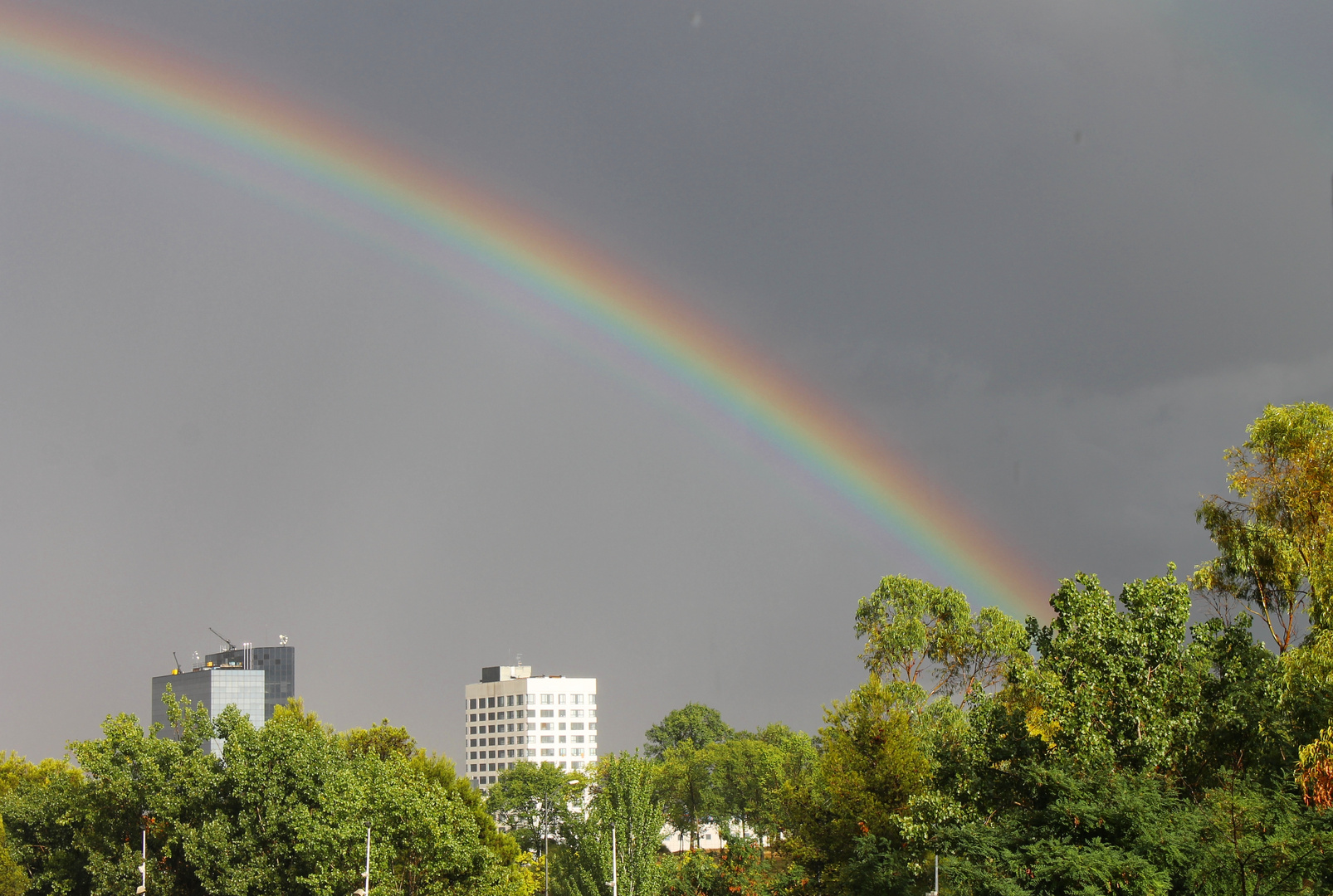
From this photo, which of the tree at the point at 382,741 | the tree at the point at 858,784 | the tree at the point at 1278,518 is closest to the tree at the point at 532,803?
the tree at the point at 382,741

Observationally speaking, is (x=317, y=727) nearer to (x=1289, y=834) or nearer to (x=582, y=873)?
(x=582, y=873)

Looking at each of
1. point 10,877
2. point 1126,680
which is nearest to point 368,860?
point 1126,680

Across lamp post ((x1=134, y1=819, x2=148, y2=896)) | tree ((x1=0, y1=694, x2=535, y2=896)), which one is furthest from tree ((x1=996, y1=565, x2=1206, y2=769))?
lamp post ((x1=134, y1=819, x2=148, y2=896))

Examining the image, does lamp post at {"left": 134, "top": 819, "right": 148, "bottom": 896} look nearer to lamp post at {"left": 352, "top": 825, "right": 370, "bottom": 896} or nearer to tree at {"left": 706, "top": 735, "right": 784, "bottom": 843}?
lamp post at {"left": 352, "top": 825, "right": 370, "bottom": 896}

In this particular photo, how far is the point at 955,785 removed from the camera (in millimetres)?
33500

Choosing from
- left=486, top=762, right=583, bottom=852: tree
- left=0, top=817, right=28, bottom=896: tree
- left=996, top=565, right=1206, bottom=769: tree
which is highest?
left=996, top=565, right=1206, bottom=769: tree

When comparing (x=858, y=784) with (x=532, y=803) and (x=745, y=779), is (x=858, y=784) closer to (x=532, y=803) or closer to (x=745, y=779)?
(x=745, y=779)

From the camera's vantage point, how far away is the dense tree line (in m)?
26.7

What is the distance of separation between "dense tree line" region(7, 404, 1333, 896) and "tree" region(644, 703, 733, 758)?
9592cm

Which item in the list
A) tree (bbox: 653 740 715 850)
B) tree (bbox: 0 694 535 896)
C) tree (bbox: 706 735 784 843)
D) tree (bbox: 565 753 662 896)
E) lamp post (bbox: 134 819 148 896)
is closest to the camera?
tree (bbox: 0 694 535 896)

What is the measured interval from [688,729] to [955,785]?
445 feet

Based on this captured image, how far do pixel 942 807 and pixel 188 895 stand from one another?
119 feet

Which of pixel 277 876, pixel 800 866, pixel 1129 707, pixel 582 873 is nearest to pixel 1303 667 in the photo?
pixel 1129 707

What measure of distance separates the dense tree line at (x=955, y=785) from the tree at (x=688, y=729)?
95924 millimetres
